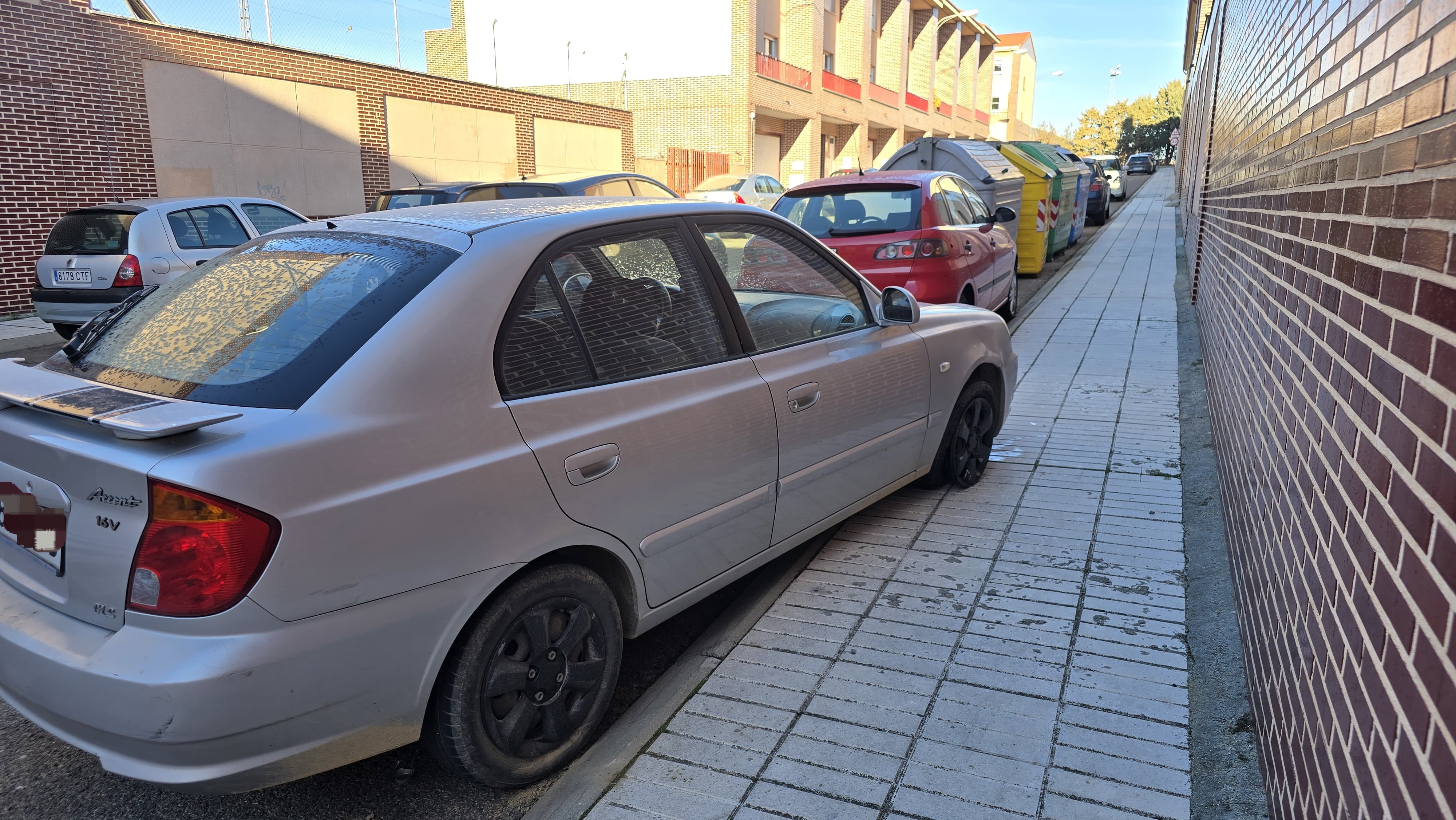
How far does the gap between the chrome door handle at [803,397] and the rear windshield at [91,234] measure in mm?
8214

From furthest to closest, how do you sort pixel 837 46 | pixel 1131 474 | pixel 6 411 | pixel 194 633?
1. pixel 837 46
2. pixel 1131 474
3. pixel 6 411
4. pixel 194 633

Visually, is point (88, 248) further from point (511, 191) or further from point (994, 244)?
point (994, 244)

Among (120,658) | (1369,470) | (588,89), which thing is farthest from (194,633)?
(588,89)

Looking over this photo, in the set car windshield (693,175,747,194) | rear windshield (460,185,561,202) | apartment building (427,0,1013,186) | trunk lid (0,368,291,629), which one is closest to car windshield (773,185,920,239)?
rear windshield (460,185,561,202)

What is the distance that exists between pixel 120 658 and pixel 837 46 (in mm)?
42624

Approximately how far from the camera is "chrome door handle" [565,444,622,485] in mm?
2709

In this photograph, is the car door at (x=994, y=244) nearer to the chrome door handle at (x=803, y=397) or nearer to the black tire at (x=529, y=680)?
the chrome door handle at (x=803, y=397)

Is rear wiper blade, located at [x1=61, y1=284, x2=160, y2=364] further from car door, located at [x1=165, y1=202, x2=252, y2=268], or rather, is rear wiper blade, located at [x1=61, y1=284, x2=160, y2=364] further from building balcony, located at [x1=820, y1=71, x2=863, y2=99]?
building balcony, located at [x1=820, y1=71, x2=863, y2=99]

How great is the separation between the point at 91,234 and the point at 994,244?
8.67m

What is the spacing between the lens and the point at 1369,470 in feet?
6.03

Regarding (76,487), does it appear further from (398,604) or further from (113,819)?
(113,819)

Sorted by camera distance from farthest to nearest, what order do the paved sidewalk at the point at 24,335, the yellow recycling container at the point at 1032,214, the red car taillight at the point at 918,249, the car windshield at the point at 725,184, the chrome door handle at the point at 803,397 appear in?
the car windshield at the point at 725,184
the yellow recycling container at the point at 1032,214
the paved sidewalk at the point at 24,335
the red car taillight at the point at 918,249
the chrome door handle at the point at 803,397

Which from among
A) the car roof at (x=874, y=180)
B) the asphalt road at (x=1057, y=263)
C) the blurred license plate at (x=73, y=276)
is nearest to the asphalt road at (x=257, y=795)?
the car roof at (x=874, y=180)

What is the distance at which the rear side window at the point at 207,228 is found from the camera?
948 cm
